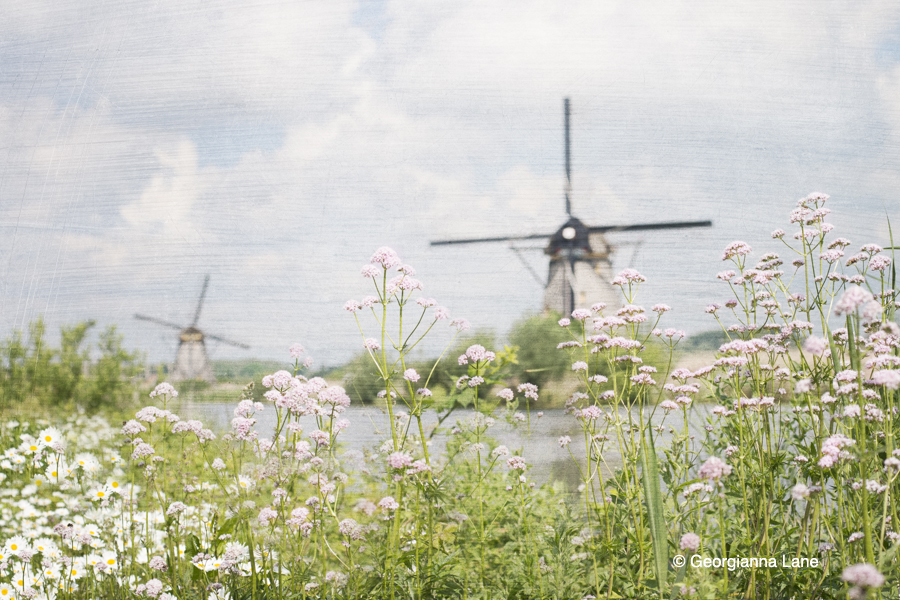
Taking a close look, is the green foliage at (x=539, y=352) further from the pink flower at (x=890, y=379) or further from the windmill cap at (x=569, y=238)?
the pink flower at (x=890, y=379)

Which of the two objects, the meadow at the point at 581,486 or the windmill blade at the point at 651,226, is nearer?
the meadow at the point at 581,486

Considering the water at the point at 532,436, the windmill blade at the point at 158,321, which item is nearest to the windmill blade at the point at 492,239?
the water at the point at 532,436

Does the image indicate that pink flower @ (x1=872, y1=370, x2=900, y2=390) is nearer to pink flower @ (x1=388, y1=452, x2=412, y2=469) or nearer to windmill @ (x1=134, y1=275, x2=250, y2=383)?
pink flower @ (x1=388, y1=452, x2=412, y2=469)

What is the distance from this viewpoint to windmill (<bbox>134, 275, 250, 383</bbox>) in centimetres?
194

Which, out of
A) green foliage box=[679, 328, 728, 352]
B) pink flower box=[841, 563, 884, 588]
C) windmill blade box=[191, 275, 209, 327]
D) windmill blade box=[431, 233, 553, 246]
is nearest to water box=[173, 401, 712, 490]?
green foliage box=[679, 328, 728, 352]

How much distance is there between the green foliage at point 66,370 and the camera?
2018mm

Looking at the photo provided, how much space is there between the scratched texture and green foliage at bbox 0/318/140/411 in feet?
0.24

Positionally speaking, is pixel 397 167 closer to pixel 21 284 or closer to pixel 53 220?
pixel 53 220

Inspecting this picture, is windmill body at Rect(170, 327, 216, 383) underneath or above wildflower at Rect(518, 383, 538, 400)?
above

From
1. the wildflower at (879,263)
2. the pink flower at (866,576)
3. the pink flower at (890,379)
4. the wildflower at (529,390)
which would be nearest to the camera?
the pink flower at (866,576)

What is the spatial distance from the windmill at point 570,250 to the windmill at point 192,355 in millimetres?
818

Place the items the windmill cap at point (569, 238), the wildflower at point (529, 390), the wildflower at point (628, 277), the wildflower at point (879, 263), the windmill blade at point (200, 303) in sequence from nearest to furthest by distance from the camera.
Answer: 1. the wildflower at point (879, 263)
2. the wildflower at point (628, 277)
3. the wildflower at point (529, 390)
4. the windmill cap at point (569, 238)
5. the windmill blade at point (200, 303)

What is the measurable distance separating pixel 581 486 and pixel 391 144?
1.19m

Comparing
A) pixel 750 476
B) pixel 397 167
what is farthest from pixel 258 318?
pixel 750 476
